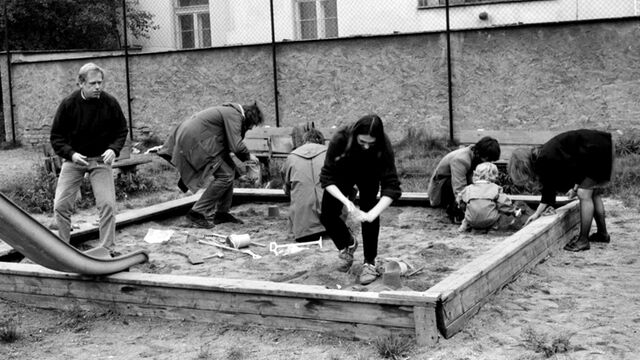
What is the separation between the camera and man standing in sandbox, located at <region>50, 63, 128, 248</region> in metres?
7.32

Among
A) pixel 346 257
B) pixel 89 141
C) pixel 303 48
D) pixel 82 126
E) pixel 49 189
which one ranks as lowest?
pixel 346 257

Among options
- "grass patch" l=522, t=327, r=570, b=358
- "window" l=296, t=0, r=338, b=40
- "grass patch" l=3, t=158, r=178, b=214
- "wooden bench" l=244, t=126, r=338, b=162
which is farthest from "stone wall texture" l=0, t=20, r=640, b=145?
"grass patch" l=522, t=327, r=570, b=358

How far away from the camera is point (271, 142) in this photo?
496 inches

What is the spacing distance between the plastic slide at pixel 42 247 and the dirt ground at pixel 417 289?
1.17ft

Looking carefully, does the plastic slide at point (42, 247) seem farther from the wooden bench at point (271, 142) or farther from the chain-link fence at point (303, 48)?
the chain-link fence at point (303, 48)

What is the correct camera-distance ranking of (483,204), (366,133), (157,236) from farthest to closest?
(157,236) → (483,204) → (366,133)

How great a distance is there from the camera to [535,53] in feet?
43.3

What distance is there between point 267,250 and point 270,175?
4567 mm

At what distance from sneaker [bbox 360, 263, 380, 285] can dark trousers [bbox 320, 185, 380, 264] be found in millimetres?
68

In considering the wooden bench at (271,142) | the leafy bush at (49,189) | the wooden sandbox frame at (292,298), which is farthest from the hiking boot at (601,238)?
the leafy bush at (49,189)

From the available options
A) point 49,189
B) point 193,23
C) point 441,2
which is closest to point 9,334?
point 49,189

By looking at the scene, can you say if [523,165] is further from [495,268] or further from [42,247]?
[42,247]

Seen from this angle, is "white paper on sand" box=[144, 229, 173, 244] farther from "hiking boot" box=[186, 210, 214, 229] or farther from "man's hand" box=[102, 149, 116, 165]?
"man's hand" box=[102, 149, 116, 165]

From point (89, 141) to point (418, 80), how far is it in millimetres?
7546
